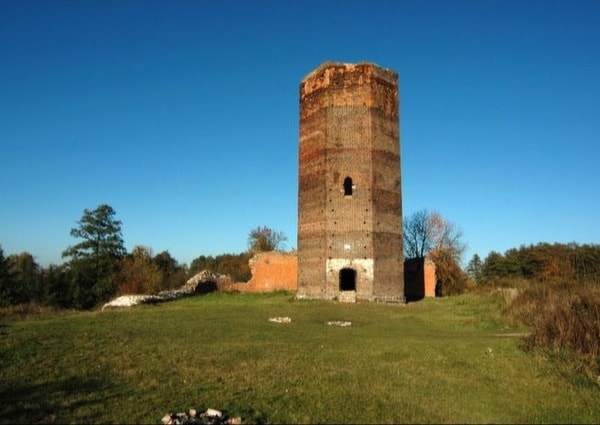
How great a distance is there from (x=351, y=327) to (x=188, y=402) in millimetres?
8850

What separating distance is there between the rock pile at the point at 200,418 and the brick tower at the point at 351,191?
17.3m

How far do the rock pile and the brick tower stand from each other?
17.3 metres

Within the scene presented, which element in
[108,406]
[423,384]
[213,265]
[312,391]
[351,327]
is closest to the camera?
[108,406]

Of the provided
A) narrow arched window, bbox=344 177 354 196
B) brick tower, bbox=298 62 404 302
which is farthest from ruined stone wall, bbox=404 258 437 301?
narrow arched window, bbox=344 177 354 196

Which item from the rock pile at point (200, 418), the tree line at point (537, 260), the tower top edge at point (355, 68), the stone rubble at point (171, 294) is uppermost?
the tower top edge at point (355, 68)

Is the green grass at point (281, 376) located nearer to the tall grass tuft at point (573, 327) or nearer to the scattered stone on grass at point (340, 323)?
the tall grass tuft at point (573, 327)

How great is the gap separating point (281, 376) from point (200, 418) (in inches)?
100

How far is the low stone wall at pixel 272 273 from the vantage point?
29.8m

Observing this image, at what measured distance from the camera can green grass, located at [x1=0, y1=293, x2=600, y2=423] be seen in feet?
21.6

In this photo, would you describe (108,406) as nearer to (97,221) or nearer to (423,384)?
(423,384)

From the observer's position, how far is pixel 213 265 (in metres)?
71.6

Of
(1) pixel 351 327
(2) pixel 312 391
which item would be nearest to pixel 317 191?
(1) pixel 351 327

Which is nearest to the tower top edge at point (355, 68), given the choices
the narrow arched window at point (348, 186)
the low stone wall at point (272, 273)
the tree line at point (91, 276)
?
the narrow arched window at point (348, 186)

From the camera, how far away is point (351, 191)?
78.7 feet
